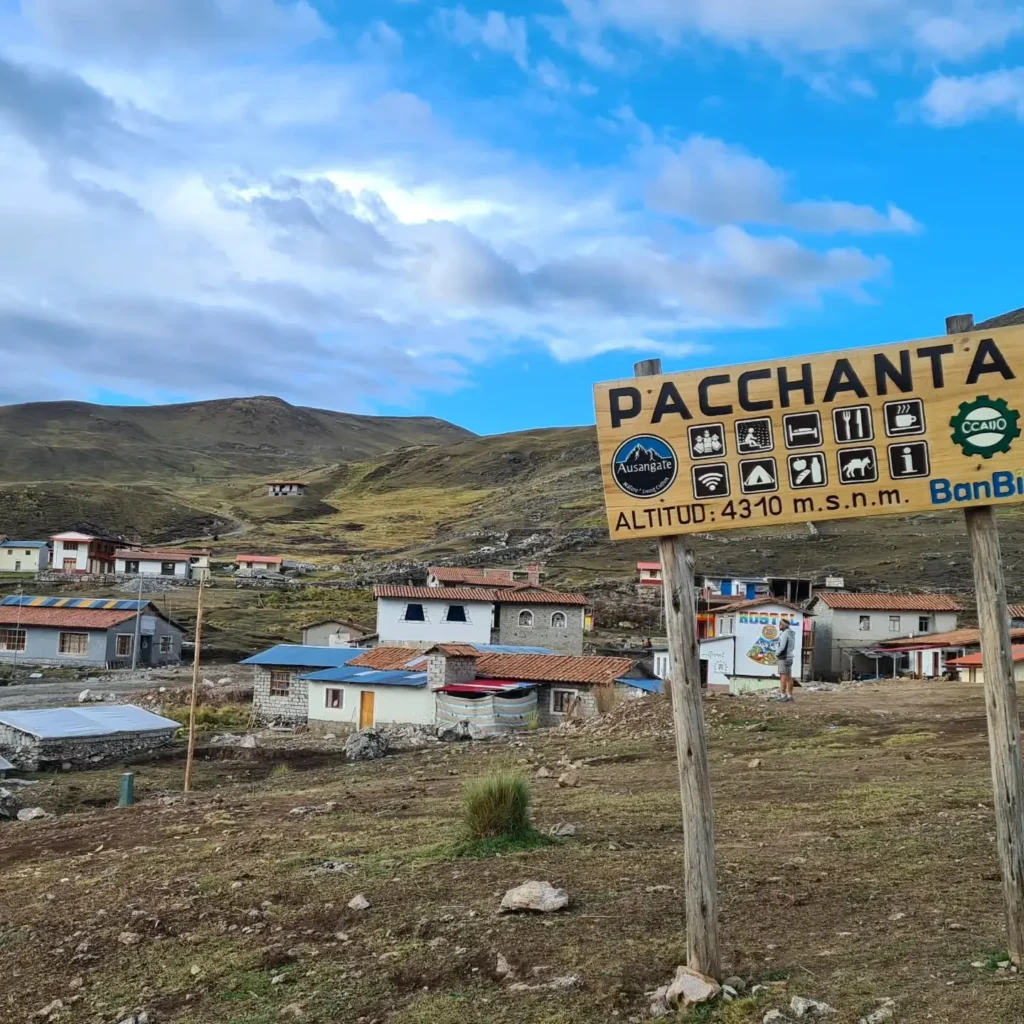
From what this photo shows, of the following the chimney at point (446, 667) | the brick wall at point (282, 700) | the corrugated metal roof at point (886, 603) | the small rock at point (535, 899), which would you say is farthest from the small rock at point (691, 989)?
the corrugated metal roof at point (886, 603)

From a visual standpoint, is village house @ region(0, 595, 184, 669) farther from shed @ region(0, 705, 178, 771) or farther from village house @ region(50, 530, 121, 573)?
village house @ region(50, 530, 121, 573)

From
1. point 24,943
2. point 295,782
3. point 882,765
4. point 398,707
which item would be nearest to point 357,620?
point 398,707

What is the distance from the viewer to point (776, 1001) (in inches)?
243

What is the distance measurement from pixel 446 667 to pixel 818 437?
30.2 metres

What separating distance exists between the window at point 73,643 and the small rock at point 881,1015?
64.6m

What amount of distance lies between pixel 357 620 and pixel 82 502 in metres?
98.5

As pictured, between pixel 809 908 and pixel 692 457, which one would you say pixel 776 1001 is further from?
pixel 692 457

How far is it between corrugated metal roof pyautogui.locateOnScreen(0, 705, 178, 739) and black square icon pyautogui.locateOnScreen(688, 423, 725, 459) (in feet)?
88.9

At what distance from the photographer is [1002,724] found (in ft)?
20.3

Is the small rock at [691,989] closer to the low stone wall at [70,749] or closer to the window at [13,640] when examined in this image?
the low stone wall at [70,749]

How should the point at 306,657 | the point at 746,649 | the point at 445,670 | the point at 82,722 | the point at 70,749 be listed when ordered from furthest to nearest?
the point at 746,649 < the point at 306,657 < the point at 445,670 < the point at 82,722 < the point at 70,749

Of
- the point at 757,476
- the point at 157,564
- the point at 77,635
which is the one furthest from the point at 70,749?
the point at 157,564

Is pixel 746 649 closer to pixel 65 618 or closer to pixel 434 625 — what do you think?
pixel 434 625

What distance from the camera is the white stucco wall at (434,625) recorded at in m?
52.2
